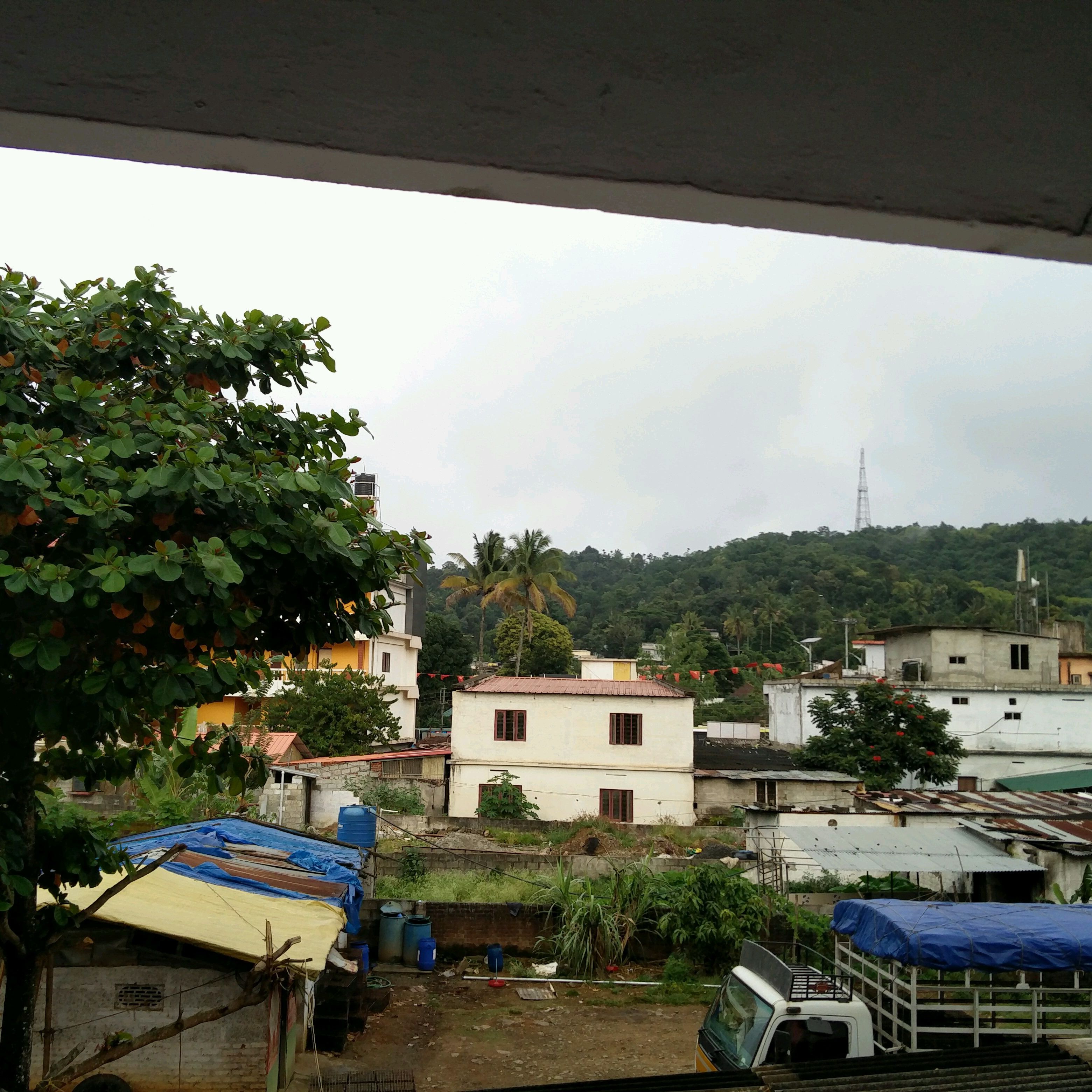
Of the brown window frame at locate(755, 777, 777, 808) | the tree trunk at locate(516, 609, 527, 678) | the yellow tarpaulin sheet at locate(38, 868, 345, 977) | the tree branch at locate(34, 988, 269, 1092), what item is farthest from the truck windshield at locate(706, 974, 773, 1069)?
the tree trunk at locate(516, 609, 527, 678)

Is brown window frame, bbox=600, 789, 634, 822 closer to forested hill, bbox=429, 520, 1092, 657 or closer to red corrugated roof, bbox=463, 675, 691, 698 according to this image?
red corrugated roof, bbox=463, 675, 691, 698

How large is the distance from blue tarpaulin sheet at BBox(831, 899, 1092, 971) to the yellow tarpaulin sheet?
4.85 meters

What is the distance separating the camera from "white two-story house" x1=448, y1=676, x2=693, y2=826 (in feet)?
79.5

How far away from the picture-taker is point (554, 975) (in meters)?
13.9

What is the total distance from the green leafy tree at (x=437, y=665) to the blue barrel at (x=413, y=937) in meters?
26.8

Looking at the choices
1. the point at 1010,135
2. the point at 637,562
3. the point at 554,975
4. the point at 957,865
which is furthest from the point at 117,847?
the point at 637,562

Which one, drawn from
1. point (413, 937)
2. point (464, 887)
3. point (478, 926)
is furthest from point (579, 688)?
point (413, 937)

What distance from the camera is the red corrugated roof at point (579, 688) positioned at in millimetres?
24578

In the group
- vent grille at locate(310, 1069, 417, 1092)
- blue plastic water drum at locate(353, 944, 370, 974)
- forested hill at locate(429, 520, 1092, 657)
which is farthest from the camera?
forested hill at locate(429, 520, 1092, 657)

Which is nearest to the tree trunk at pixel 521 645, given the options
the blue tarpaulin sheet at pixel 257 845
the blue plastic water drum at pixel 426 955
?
the blue plastic water drum at pixel 426 955

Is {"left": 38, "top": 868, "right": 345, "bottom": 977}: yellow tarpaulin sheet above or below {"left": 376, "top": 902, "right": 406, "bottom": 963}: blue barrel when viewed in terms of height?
above

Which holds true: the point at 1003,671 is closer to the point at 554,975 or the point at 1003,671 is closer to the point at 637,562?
the point at 554,975

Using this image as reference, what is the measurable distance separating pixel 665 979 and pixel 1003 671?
78.4 feet

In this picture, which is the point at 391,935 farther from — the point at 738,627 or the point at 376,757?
the point at 738,627
